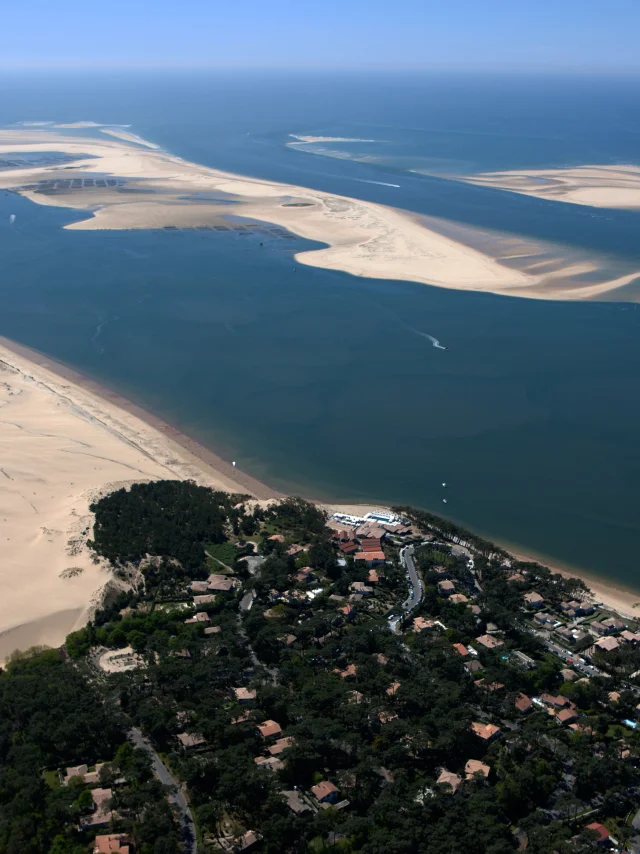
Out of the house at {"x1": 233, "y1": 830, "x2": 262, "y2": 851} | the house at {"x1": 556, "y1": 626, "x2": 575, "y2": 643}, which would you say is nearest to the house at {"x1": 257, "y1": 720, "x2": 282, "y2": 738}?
the house at {"x1": 233, "y1": 830, "x2": 262, "y2": 851}

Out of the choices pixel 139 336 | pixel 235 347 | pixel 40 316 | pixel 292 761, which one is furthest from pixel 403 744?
pixel 40 316

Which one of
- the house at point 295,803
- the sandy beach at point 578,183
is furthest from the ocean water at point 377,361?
the house at point 295,803

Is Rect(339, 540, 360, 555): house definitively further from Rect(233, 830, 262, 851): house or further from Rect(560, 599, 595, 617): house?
Rect(233, 830, 262, 851): house

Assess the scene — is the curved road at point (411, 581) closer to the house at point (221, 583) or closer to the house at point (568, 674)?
the house at point (568, 674)

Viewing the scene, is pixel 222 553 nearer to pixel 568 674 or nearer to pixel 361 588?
pixel 361 588

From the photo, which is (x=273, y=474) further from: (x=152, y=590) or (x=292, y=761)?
(x=292, y=761)
